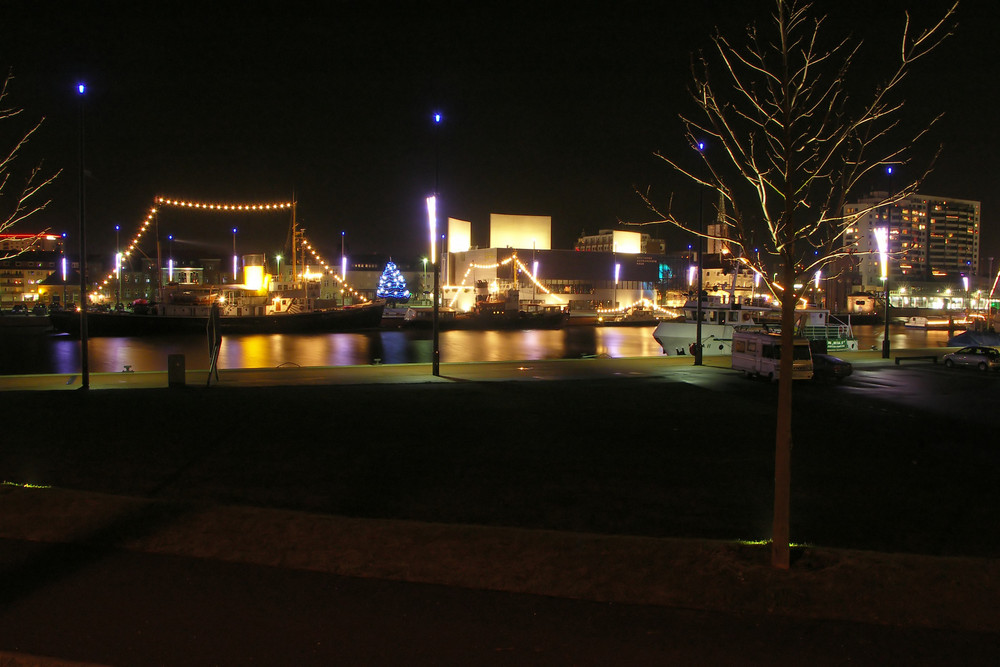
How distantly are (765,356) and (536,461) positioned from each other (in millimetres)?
11027

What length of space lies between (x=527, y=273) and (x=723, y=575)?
275ft

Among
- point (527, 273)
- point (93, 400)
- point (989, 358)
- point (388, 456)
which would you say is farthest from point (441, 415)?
point (527, 273)

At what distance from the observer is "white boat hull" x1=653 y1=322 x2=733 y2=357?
89.2 feet

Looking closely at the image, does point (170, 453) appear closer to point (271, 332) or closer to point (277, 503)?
point (277, 503)

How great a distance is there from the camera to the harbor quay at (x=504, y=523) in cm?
365

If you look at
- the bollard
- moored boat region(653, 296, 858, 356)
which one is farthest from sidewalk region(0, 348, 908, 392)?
moored boat region(653, 296, 858, 356)

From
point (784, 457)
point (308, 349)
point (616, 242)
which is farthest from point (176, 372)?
point (616, 242)

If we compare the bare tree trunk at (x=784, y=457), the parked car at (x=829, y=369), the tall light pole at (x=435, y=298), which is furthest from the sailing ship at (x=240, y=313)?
the bare tree trunk at (x=784, y=457)

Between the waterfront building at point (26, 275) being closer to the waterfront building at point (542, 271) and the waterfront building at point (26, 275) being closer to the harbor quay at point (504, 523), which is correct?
the waterfront building at point (542, 271)

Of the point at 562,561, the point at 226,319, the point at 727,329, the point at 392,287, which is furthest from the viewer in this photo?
the point at 392,287

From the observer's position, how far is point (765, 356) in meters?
17.2

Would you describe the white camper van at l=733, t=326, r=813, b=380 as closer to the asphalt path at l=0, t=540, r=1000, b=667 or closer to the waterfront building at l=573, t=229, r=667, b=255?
the asphalt path at l=0, t=540, r=1000, b=667

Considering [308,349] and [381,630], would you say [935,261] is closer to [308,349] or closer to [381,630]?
[308,349]

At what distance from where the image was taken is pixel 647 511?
21.0 ft
